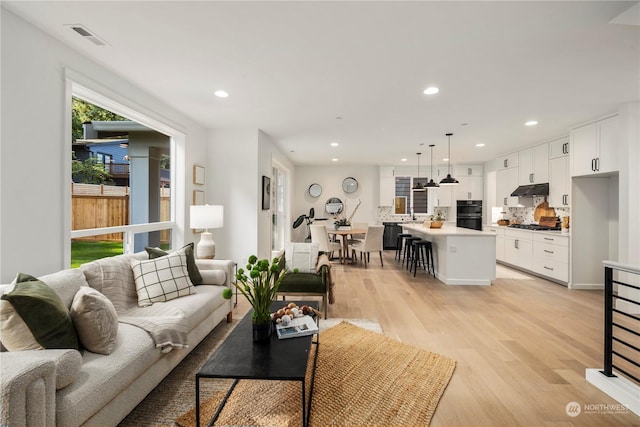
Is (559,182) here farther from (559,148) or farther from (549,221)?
(549,221)

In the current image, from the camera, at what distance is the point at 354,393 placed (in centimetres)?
205

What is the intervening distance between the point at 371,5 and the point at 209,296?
2.61 meters

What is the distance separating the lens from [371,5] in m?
1.93

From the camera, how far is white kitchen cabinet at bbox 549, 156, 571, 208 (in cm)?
523

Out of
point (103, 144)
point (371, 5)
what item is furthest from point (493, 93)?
point (103, 144)

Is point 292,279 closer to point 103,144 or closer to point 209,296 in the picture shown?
point 209,296

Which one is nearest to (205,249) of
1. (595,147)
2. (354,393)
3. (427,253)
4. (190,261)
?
(190,261)

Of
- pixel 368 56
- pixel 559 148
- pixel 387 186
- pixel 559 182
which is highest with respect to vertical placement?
pixel 368 56

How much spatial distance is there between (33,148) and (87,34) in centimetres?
94

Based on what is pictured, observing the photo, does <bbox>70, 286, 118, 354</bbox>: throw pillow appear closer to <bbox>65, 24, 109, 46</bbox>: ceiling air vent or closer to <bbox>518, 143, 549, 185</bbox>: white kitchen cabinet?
<bbox>65, 24, 109, 46</bbox>: ceiling air vent

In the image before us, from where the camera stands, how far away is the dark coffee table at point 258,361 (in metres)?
1.52

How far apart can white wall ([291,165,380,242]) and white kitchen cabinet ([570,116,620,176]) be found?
16.6ft

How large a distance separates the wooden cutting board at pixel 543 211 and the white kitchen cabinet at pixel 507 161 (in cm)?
102

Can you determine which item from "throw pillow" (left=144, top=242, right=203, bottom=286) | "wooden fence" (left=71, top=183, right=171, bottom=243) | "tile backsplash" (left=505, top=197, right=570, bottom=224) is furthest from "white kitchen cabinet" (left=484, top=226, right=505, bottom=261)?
"wooden fence" (left=71, top=183, right=171, bottom=243)
